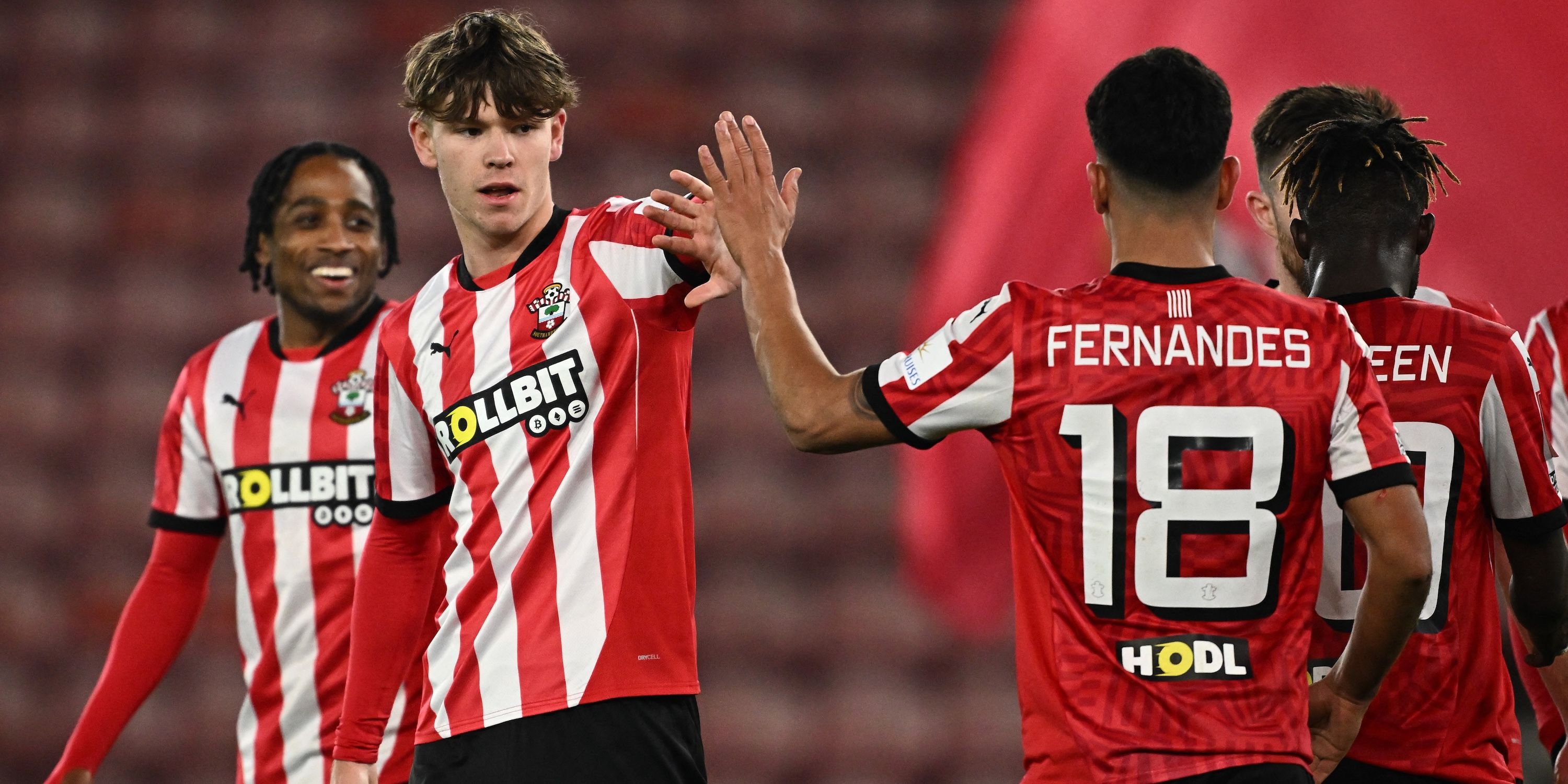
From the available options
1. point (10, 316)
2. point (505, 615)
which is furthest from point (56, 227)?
point (505, 615)

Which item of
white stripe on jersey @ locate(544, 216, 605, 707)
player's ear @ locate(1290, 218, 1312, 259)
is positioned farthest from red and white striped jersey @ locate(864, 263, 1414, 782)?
white stripe on jersey @ locate(544, 216, 605, 707)

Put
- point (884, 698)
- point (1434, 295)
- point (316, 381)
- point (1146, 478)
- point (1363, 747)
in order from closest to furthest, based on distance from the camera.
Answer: point (1146, 478)
point (1363, 747)
point (1434, 295)
point (316, 381)
point (884, 698)

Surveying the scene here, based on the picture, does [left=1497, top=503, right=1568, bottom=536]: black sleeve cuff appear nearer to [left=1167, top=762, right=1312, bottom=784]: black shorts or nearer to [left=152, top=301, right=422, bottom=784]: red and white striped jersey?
[left=1167, top=762, right=1312, bottom=784]: black shorts

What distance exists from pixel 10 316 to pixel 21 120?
1.02 m

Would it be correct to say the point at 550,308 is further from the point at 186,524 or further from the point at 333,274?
the point at 186,524

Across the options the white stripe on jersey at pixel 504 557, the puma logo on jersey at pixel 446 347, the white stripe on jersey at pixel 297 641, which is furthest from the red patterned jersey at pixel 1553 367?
the white stripe on jersey at pixel 297 641

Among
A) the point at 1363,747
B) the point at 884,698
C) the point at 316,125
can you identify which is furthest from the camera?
the point at 316,125

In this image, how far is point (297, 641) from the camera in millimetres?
3389

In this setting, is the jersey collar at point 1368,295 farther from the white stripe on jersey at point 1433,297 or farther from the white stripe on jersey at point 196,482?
the white stripe on jersey at point 196,482

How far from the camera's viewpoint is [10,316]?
24.0 ft

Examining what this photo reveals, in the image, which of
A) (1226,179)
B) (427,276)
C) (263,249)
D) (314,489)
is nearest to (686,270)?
(1226,179)

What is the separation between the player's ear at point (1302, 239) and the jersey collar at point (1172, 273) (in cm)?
41

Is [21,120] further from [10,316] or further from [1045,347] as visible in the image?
[1045,347]

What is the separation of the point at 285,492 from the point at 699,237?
1.39 metres
